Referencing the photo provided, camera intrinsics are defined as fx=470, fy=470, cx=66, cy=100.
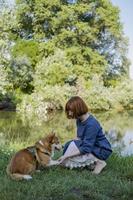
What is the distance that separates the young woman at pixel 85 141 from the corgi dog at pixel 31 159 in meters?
0.21

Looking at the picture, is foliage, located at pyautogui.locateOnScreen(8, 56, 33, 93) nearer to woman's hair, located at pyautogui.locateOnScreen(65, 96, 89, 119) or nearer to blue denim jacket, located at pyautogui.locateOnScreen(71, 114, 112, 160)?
blue denim jacket, located at pyautogui.locateOnScreen(71, 114, 112, 160)

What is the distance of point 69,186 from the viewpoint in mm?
5281

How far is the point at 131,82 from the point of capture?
33344 mm

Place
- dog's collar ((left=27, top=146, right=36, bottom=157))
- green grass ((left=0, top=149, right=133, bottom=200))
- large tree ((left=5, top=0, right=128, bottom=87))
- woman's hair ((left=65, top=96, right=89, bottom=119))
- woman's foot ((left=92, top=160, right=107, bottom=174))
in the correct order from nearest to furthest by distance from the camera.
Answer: green grass ((left=0, top=149, right=133, bottom=200)) < dog's collar ((left=27, top=146, right=36, bottom=157)) < woman's hair ((left=65, top=96, right=89, bottom=119)) < woman's foot ((left=92, top=160, right=107, bottom=174)) < large tree ((left=5, top=0, right=128, bottom=87))

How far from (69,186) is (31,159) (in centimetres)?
94

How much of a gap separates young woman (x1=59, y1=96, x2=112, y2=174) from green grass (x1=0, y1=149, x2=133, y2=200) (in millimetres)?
175

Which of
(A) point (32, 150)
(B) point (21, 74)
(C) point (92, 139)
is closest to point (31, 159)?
(A) point (32, 150)

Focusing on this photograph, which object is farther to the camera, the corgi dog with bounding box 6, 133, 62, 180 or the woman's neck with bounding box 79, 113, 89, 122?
the woman's neck with bounding box 79, 113, 89, 122

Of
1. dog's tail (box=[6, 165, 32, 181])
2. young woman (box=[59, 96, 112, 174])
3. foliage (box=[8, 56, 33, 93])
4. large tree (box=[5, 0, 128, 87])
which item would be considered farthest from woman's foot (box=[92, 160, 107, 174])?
large tree (box=[5, 0, 128, 87])

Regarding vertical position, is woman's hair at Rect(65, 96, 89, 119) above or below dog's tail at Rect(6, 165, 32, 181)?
above

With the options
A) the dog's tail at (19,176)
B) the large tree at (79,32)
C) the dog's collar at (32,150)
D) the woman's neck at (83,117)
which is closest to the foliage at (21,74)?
the large tree at (79,32)

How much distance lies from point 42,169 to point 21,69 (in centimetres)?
2571

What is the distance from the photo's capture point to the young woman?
20.6 ft

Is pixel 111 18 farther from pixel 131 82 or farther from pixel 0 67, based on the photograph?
pixel 0 67
